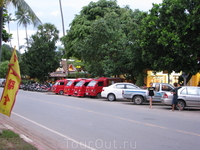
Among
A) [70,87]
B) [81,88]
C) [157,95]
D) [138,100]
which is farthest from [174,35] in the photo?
[70,87]

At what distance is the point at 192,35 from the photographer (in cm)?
1778

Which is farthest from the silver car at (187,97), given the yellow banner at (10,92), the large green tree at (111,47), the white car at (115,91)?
the yellow banner at (10,92)

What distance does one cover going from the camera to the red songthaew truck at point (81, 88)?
26.5 meters

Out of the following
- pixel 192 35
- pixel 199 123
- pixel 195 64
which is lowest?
pixel 199 123

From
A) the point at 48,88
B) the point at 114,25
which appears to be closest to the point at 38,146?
the point at 114,25

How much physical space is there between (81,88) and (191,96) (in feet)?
42.3

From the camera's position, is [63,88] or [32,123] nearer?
[32,123]

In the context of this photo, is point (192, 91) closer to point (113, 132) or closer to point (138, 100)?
point (138, 100)

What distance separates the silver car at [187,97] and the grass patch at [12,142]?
11.0 m

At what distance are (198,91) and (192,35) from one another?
414 centimetres

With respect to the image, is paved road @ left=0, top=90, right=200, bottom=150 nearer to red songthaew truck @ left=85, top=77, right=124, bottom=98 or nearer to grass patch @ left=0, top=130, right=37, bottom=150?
grass patch @ left=0, top=130, right=37, bottom=150

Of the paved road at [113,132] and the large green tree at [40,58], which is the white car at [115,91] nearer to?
the paved road at [113,132]

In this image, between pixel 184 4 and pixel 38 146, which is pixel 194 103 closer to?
pixel 184 4

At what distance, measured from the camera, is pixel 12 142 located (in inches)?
275
